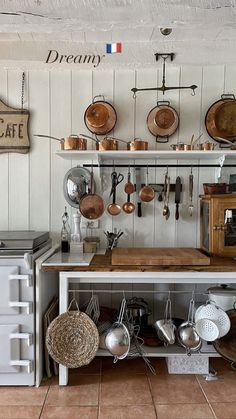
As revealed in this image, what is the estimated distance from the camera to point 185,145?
6.93 ft

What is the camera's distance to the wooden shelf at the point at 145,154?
2.06 meters

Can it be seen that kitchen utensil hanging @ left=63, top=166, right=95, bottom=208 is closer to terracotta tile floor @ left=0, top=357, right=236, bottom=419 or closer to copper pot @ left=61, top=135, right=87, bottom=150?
copper pot @ left=61, top=135, right=87, bottom=150

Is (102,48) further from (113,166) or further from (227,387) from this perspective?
(227,387)

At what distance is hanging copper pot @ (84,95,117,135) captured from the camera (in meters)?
2.24

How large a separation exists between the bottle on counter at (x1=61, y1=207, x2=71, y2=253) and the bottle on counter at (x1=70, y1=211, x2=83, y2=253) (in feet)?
0.14

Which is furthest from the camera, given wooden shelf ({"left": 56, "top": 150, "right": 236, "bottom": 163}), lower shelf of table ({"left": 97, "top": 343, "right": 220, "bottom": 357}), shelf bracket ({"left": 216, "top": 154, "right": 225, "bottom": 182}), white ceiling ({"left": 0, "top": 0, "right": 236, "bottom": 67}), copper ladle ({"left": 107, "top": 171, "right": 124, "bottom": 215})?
copper ladle ({"left": 107, "top": 171, "right": 124, "bottom": 215})

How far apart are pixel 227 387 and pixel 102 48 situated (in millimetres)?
2112

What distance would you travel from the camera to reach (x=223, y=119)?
7.38ft

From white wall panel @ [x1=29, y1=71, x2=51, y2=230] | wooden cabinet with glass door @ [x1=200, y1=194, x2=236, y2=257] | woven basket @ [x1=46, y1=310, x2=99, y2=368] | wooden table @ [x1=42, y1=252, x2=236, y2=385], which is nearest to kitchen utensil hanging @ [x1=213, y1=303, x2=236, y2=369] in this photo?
wooden table @ [x1=42, y1=252, x2=236, y2=385]

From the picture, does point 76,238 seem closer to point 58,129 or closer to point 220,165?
point 58,129

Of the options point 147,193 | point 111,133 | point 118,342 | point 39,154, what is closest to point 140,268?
point 118,342

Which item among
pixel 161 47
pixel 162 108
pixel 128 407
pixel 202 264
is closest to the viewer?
pixel 128 407

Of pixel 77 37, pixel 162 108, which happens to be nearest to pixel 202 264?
pixel 162 108

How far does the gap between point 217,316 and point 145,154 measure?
1052 mm
